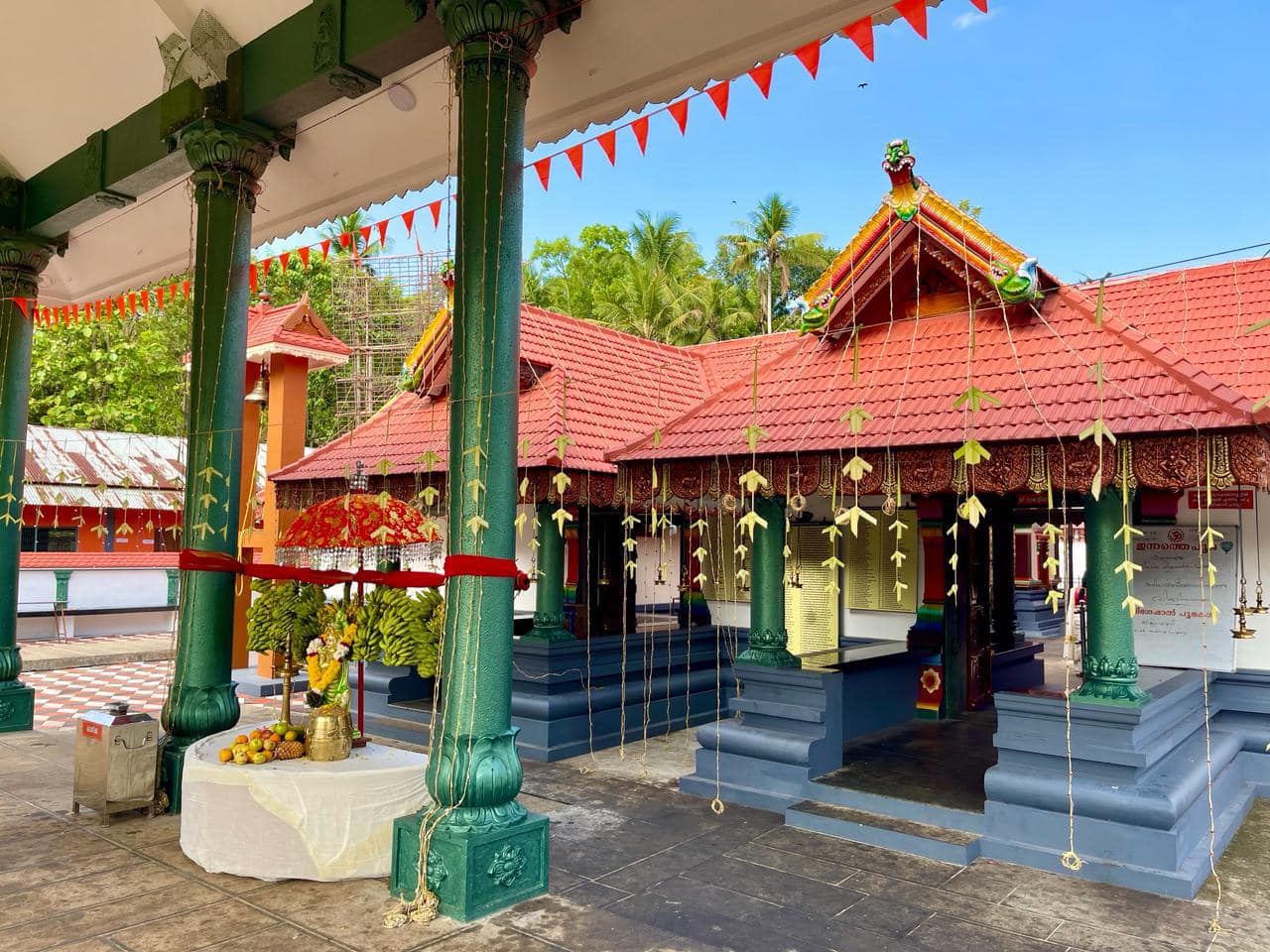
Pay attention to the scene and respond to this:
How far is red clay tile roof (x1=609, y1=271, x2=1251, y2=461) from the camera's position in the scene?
5.67 m

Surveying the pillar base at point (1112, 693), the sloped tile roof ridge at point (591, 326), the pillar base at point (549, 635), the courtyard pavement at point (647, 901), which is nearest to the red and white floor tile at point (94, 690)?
the pillar base at point (549, 635)

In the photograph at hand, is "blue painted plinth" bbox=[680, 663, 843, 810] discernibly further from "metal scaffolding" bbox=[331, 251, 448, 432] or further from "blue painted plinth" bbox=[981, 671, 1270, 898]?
"metal scaffolding" bbox=[331, 251, 448, 432]

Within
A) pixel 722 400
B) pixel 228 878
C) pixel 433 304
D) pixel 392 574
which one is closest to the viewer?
pixel 228 878

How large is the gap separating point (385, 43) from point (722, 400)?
4.26 meters

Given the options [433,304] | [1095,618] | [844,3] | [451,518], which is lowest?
[1095,618]

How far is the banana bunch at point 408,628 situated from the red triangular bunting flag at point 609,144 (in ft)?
10.5

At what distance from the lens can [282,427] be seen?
1306 cm

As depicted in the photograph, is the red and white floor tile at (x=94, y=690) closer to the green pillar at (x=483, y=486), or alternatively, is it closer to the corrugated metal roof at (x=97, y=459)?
the corrugated metal roof at (x=97, y=459)

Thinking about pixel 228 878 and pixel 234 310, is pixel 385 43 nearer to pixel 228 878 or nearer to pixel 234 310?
pixel 234 310

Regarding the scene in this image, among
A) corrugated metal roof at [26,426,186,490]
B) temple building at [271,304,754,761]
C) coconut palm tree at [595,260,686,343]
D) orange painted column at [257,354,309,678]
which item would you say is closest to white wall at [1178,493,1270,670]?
temple building at [271,304,754,761]

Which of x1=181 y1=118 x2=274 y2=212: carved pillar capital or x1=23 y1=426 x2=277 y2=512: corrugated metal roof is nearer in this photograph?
x1=181 y1=118 x2=274 y2=212: carved pillar capital

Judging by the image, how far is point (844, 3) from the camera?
4727mm

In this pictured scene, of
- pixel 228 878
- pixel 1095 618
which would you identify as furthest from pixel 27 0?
pixel 1095 618

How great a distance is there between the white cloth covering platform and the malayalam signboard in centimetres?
645
